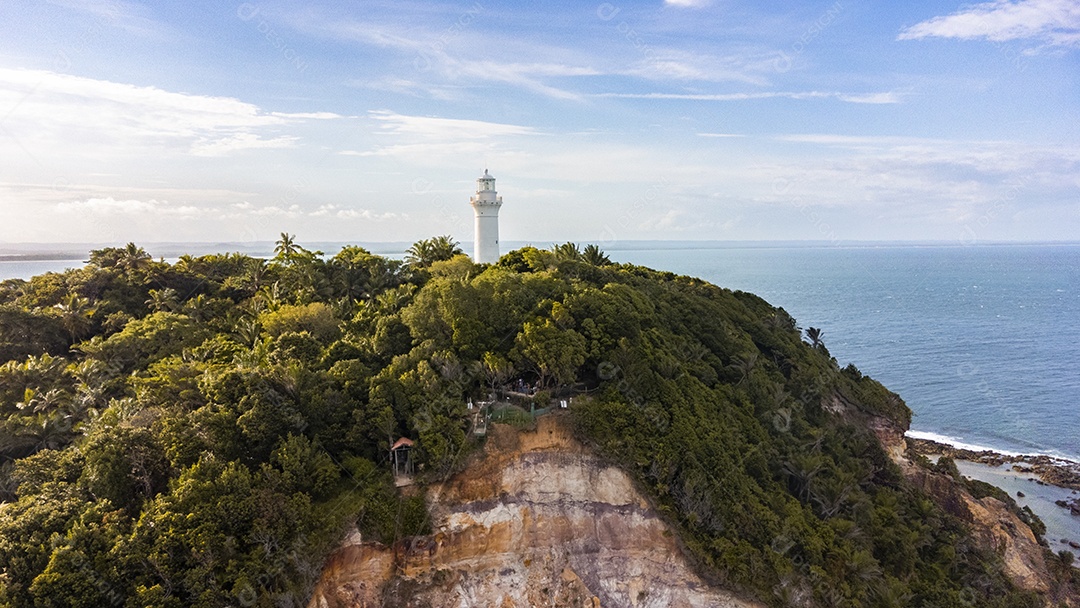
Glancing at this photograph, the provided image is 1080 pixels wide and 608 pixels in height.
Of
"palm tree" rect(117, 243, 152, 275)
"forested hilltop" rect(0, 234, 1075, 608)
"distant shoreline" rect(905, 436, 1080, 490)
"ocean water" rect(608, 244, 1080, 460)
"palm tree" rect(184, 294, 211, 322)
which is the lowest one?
"distant shoreline" rect(905, 436, 1080, 490)

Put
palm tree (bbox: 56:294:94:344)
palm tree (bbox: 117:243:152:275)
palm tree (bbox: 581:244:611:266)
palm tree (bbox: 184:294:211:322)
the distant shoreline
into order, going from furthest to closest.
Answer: the distant shoreline, palm tree (bbox: 581:244:611:266), palm tree (bbox: 117:243:152:275), palm tree (bbox: 184:294:211:322), palm tree (bbox: 56:294:94:344)

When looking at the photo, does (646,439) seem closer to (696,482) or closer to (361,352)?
(696,482)

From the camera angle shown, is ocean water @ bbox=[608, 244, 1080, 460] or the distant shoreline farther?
ocean water @ bbox=[608, 244, 1080, 460]

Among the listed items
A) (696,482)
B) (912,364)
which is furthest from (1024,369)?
(696,482)

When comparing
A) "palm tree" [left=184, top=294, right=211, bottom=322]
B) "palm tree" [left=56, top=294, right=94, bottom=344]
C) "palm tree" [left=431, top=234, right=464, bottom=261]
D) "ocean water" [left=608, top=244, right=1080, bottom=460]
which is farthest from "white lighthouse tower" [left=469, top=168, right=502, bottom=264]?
"ocean water" [left=608, top=244, right=1080, bottom=460]

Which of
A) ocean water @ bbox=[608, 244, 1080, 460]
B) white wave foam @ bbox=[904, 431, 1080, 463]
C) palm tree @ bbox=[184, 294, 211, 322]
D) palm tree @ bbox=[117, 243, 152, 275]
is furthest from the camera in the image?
ocean water @ bbox=[608, 244, 1080, 460]

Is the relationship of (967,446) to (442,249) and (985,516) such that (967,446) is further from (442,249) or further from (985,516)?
(442,249)

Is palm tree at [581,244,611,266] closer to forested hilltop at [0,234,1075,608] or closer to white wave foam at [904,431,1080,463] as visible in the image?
forested hilltop at [0,234,1075,608]
